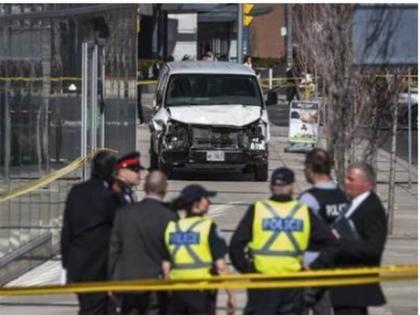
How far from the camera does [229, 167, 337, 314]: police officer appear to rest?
9.58 metres

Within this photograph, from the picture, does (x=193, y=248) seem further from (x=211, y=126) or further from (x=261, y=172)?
(x=261, y=172)

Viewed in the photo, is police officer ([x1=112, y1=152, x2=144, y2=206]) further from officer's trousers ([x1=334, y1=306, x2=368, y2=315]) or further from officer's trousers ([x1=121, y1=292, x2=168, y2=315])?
officer's trousers ([x1=334, y1=306, x2=368, y2=315])

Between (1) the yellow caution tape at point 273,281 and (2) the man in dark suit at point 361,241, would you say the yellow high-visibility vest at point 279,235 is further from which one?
(2) the man in dark suit at point 361,241

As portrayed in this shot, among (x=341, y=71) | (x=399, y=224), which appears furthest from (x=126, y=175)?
(x=399, y=224)

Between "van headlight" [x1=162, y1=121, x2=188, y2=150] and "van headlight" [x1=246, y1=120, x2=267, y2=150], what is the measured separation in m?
1.14

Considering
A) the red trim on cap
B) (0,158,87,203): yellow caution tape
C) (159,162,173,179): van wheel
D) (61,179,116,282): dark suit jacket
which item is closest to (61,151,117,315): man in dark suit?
(61,179,116,282): dark suit jacket

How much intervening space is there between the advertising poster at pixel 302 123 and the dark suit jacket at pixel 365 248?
2045 cm

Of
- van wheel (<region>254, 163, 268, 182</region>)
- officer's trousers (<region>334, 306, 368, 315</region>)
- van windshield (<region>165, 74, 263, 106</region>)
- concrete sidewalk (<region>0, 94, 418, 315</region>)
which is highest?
van windshield (<region>165, 74, 263, 106</region>)

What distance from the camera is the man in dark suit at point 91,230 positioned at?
1037cm

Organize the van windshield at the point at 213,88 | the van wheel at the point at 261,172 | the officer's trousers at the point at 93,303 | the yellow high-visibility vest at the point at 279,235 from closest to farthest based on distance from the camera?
1. the yellow high-visibility vest at the point at 279,235
2. the officer's trousers at the point at 93,303
3. the van wheel at the point at 261,172
4. the van windshield at the point at 213,88

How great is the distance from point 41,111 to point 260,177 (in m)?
9.88

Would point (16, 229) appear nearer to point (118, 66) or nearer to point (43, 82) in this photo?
point (43, 82)

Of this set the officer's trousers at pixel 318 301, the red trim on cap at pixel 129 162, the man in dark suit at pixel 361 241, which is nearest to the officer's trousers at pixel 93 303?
the red trim on cap at pixel 129 162

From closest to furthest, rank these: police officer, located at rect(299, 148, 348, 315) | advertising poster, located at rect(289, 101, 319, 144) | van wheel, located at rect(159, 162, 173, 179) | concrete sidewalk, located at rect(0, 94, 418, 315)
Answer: police officer, located at rect(299, 148, 348, 315)
concrete sidewalk, located at rect(0, 94, 418, 315)
van wheel, located at rect(159, 162, 173, 179)
advertising poster, located at rect(289, 101, 319, 144)
